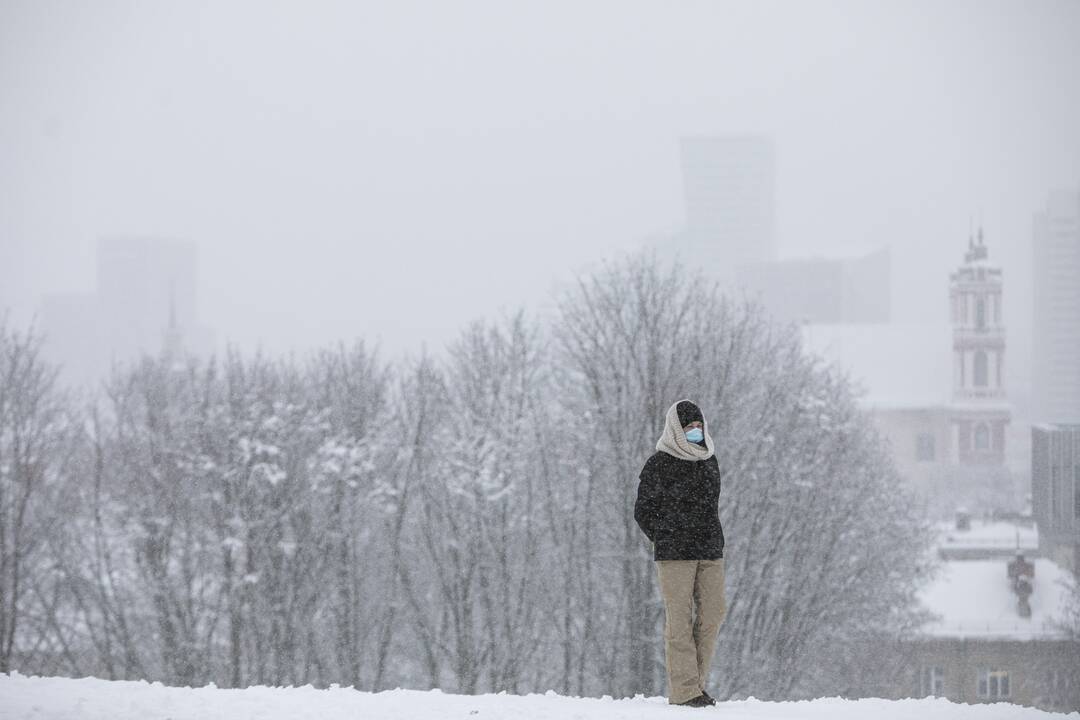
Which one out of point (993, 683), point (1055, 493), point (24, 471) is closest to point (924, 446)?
point (1055, 493)

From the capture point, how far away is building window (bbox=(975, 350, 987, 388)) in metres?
100

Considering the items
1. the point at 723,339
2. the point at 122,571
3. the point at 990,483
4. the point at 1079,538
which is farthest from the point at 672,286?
the point at 990,483

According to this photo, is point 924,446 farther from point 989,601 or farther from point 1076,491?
point 989,601

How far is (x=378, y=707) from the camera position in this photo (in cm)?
700

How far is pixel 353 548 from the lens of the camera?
1075 inches

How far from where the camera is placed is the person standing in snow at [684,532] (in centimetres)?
741

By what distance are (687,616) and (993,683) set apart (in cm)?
3727

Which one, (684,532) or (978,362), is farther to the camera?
(978,362)

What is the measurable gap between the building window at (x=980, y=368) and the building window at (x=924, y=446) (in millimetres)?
6832

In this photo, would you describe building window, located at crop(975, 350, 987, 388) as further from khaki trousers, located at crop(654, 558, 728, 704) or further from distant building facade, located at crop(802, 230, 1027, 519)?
khaki trousers, located at crop(654, 558, 728, 704)

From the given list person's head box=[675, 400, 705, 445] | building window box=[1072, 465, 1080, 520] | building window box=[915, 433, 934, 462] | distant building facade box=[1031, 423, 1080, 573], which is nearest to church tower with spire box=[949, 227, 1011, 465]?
building window box=[915, 433, 934, 462]

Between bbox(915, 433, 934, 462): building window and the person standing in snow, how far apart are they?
104m

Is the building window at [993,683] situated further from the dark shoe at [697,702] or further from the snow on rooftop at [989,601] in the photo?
the dark shoe at [697,702]

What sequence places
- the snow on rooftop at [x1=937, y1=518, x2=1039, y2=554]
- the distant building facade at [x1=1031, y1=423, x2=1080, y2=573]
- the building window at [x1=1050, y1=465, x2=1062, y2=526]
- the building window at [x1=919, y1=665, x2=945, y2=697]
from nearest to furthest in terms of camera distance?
the building window at [x1=919, y1=665, x2=945, y2=697], the distant building facade at [x1=1031, y1=423, x2=1080, y2=573], the building window at [x1=1050, y1=465, x2=1062, y2=526], the snow on rooftop at [x1=937, y1=518, x2=1039, y2=554]
